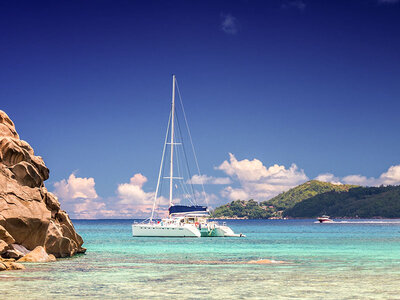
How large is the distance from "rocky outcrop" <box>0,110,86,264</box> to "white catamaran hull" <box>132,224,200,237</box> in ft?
149

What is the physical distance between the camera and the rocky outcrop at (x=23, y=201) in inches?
1369

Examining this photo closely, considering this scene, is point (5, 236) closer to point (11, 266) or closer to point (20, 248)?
point (20, 248)

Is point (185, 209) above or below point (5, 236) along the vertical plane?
above

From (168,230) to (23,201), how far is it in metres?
50.9

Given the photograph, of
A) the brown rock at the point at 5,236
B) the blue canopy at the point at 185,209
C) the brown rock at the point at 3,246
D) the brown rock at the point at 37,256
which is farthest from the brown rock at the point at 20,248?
the blue canopy at the point at 185,209

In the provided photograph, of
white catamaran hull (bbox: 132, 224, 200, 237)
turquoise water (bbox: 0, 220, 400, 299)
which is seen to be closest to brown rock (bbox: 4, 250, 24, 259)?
turquoise water (bbox: 0, 220, 400, 299)

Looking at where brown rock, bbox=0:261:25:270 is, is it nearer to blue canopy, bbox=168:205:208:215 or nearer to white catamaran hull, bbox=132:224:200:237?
white catamaran hull, bbox=132:224:200:237

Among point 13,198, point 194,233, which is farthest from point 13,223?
point 194,233

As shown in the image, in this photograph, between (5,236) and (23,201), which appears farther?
(23,201)

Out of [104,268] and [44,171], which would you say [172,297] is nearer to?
[104,268]

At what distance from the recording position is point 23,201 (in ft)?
119

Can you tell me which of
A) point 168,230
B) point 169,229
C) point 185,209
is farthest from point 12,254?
point 185,209

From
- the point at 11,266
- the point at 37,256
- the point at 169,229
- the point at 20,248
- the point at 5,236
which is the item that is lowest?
the point at 11,266

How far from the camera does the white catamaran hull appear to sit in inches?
3378
